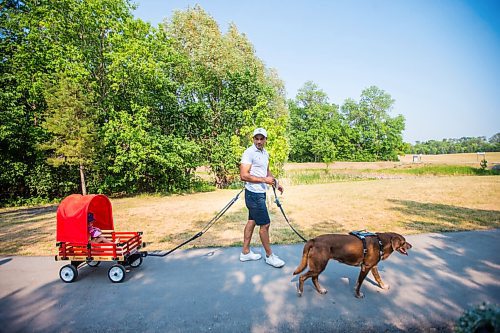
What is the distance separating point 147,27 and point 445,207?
66.1ft

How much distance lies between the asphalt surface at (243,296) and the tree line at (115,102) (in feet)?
24.7

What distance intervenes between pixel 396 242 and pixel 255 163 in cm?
272

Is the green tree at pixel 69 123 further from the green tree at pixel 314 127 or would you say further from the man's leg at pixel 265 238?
the green tree at pixel 314 127

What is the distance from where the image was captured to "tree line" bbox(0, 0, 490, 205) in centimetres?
1516

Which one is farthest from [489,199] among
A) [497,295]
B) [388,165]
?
[388,165]

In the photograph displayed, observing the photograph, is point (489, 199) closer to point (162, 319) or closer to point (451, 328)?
point (451, 328)

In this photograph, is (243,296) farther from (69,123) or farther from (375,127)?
(375,127)

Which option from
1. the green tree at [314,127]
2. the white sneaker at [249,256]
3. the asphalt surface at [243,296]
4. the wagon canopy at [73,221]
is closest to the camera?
the asphalt surface at [243,296]

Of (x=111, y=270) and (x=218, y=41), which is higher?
(x=218, y=41)

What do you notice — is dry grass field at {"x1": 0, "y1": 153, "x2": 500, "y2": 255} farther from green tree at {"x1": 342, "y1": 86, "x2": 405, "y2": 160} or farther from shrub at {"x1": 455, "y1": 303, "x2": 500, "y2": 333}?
green tree at {"x1": 342, "y1": 86, "x2": 405, "y2": 160}

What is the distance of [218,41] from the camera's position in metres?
22.2

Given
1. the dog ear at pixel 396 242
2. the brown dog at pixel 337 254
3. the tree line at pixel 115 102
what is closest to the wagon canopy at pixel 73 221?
the brown dog at pixel 337 254

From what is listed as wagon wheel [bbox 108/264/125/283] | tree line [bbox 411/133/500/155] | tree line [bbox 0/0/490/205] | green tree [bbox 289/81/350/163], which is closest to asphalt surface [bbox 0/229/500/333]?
wagon wheel [bbox 108/264/125/283]

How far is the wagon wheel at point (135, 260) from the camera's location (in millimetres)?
4946
